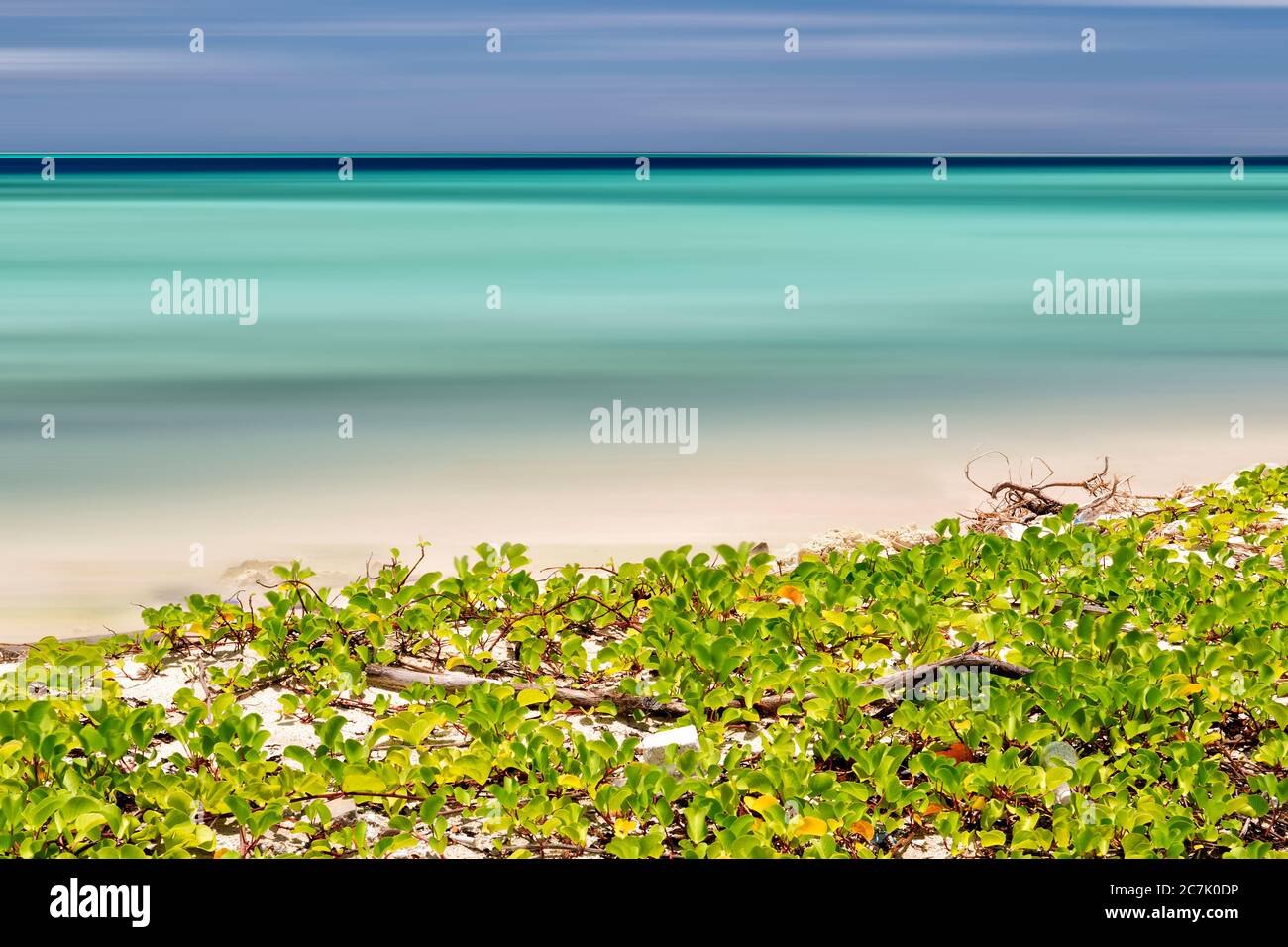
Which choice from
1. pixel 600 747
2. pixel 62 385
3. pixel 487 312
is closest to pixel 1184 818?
pixel 600 747

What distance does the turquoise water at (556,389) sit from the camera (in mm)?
6867

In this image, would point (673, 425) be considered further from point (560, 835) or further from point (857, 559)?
point (560, 835)

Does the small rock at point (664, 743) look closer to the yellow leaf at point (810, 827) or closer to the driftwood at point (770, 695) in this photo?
the driftwood at point (770, 695)

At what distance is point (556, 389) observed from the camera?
1117cm

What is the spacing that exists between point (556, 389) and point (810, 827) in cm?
851

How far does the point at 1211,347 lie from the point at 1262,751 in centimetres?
1130

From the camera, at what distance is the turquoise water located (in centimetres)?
687

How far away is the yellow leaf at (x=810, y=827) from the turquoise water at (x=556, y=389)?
3.62m

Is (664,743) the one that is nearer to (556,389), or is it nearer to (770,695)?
(770,695)

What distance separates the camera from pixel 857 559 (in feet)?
Result: 16.8

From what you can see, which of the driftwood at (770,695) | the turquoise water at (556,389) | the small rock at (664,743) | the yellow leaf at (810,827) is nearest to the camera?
the yellow leaf at (810,827)

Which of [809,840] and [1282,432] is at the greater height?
[1282,432]

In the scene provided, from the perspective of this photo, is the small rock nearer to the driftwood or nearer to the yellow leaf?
the driftwood

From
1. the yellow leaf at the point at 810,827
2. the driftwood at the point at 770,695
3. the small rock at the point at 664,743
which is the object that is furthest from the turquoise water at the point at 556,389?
the yellow leaf at the point at 810,827
